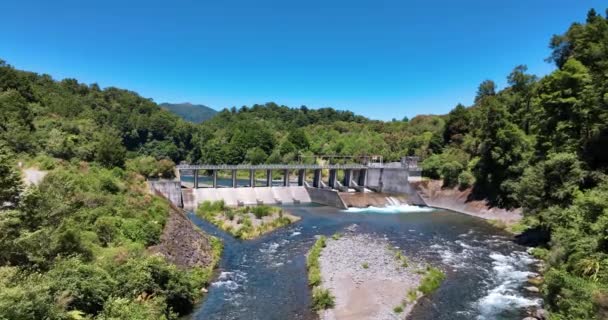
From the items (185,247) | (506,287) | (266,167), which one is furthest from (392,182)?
(185,247)

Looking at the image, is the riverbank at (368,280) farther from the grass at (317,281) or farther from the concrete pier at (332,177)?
the concrete pier at (332,177)

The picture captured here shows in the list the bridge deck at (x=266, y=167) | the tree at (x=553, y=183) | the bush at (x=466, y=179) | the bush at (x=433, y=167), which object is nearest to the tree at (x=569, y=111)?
the tree at (x=553, y=183)

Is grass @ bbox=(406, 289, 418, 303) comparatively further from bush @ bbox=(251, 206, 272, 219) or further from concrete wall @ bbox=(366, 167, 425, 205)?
concrete wall @ bbox=(366, 167, 425, 205)

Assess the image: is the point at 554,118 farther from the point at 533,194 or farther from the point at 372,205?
the point at 372,205

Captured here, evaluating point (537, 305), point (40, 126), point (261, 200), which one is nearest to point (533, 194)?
point (537, 305)

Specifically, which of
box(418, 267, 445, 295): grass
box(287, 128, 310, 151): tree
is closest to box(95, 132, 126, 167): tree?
box(418, 267, 445, 295): grass

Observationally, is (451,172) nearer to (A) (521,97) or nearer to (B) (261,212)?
(A) (521,97)
